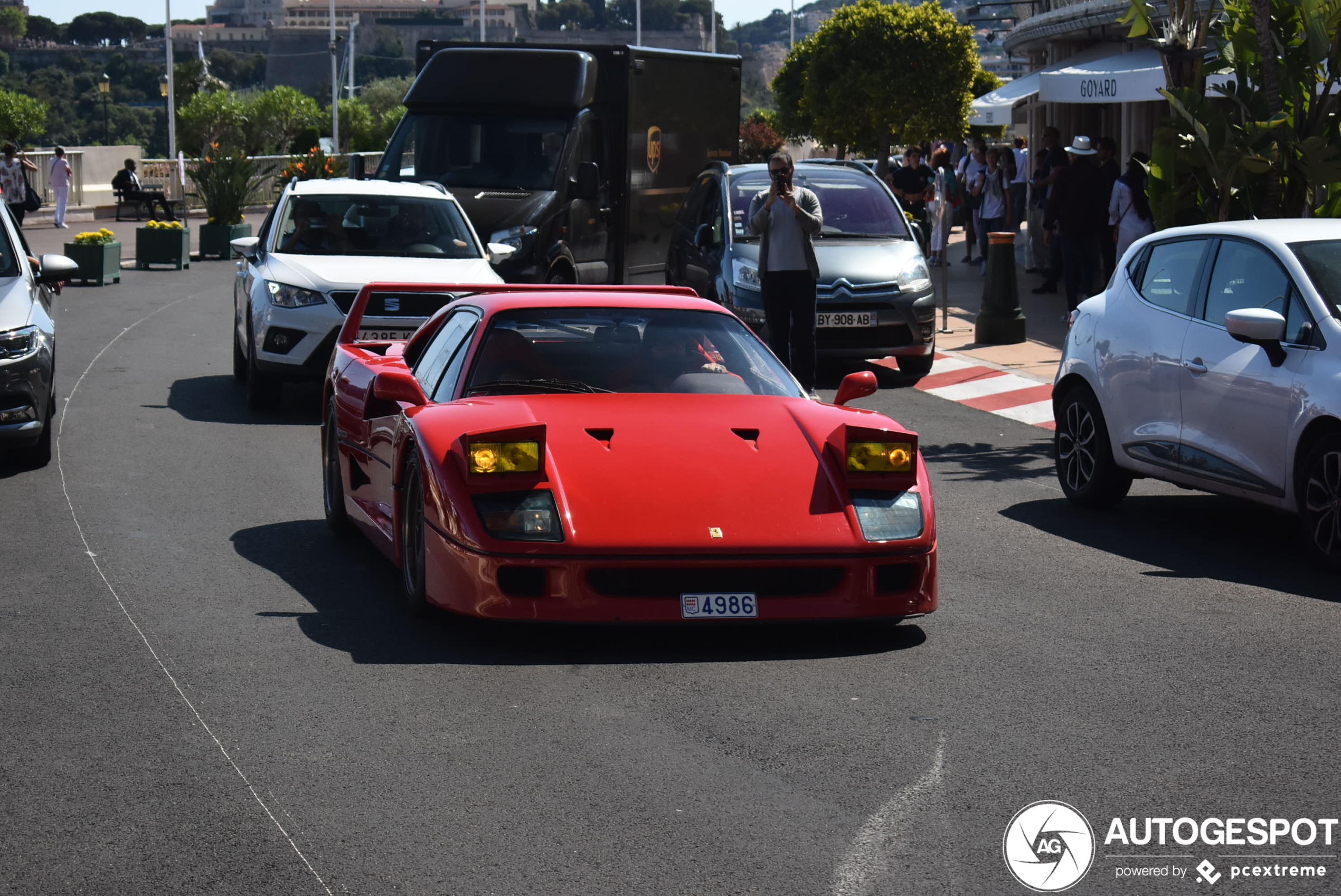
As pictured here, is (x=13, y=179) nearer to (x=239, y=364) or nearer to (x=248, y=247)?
(x=239, y=364)

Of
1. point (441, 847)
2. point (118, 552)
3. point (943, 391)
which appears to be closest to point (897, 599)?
point (441, 847)

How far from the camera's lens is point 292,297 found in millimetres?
13773

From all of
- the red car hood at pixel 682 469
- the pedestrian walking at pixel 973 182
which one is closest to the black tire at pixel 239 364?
the red car hood at pixel 682 469

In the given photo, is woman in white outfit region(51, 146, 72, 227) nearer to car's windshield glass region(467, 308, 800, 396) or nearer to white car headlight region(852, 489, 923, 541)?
car's windshield glass region(467, 308, 800, 396)

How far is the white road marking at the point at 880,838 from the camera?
4.21 m

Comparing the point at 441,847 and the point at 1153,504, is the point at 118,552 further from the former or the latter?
the point at 1153,504

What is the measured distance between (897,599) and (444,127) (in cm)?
1362

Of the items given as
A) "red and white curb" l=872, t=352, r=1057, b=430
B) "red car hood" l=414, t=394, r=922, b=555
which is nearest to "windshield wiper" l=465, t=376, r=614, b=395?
"red car hood" l=414, t=394, r=922, b=555

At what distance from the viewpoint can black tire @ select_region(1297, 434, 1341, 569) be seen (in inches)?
314

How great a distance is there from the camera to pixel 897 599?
651 cm

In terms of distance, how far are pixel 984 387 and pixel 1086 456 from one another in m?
5.98

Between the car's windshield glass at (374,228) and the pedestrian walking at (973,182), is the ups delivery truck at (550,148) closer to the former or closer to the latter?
the car's windshield glass at (374,228)

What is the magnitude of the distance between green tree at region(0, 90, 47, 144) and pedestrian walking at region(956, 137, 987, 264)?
64.4 m

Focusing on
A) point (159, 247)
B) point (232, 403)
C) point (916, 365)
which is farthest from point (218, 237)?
point (916, 365)
